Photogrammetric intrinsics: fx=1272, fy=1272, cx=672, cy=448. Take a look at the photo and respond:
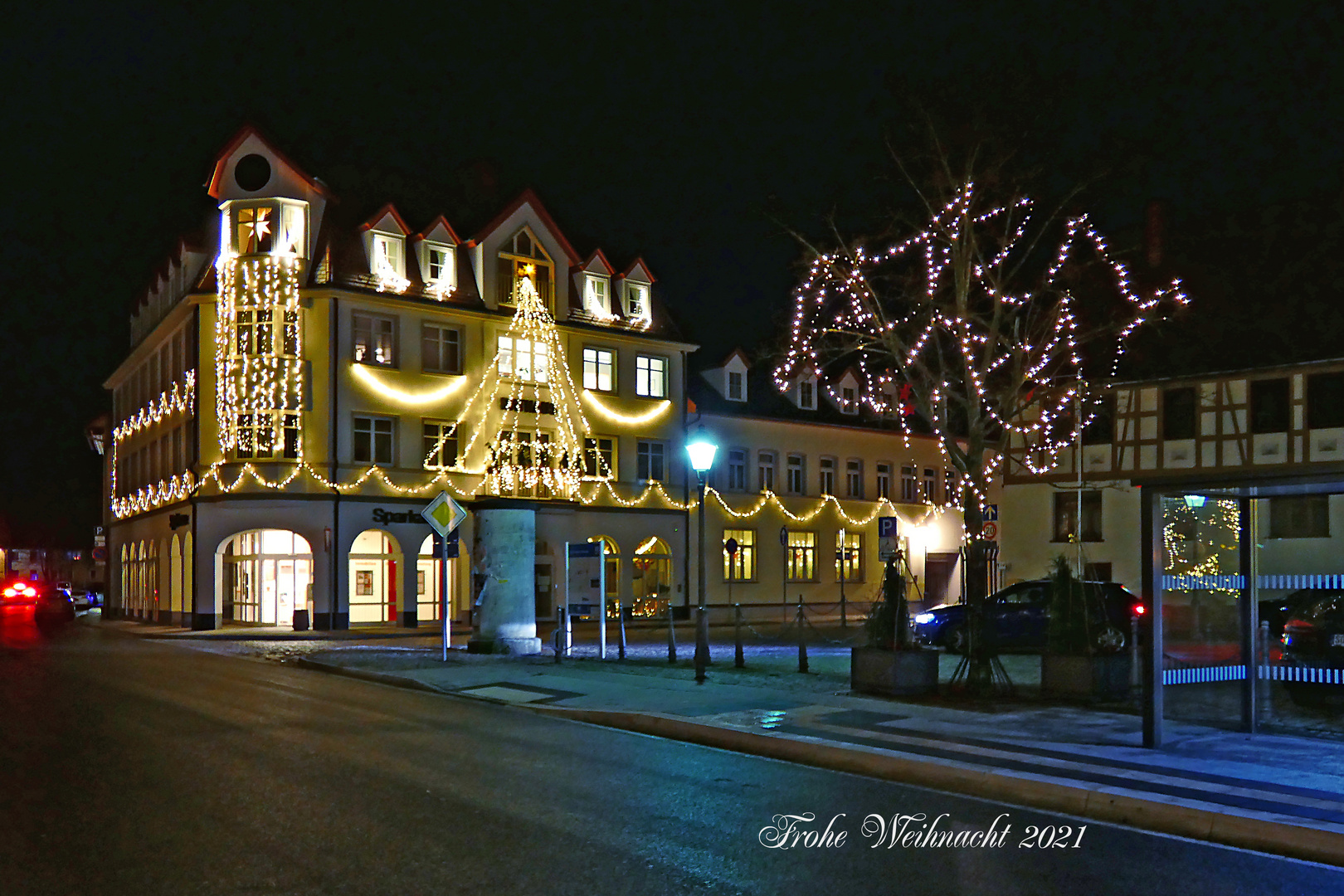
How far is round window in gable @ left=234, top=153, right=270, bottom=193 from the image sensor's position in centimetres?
3972

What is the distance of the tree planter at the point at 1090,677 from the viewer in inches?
618

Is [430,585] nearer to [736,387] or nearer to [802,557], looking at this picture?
[736,387]

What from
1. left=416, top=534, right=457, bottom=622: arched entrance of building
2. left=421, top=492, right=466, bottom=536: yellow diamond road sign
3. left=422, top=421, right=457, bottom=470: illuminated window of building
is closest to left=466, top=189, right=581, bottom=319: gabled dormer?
left=422, top=421, right=457, bottom=470: illuminated window of building

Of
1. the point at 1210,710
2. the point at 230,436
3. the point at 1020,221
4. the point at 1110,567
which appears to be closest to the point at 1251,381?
the point at 1110,567

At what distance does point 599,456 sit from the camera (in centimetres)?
4516

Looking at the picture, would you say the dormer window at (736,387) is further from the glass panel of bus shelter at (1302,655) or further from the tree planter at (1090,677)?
the tree planter at (1090,677)

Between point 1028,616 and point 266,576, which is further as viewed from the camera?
point 266,576

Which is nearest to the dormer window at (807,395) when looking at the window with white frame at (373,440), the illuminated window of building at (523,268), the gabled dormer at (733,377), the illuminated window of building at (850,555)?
the gabled dormer at (733,377)

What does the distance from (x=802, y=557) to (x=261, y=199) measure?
81.9 ft

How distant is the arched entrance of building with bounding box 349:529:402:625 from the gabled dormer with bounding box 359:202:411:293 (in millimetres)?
8002

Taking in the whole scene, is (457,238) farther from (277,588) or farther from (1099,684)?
(1099,684)

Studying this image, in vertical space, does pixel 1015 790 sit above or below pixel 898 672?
below

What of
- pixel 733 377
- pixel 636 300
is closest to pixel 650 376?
pixel 636 300

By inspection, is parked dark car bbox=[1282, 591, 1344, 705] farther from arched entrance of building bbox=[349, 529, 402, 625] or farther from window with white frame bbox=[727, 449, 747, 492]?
window with white frame bbox=[727, 449, 747, 492]
